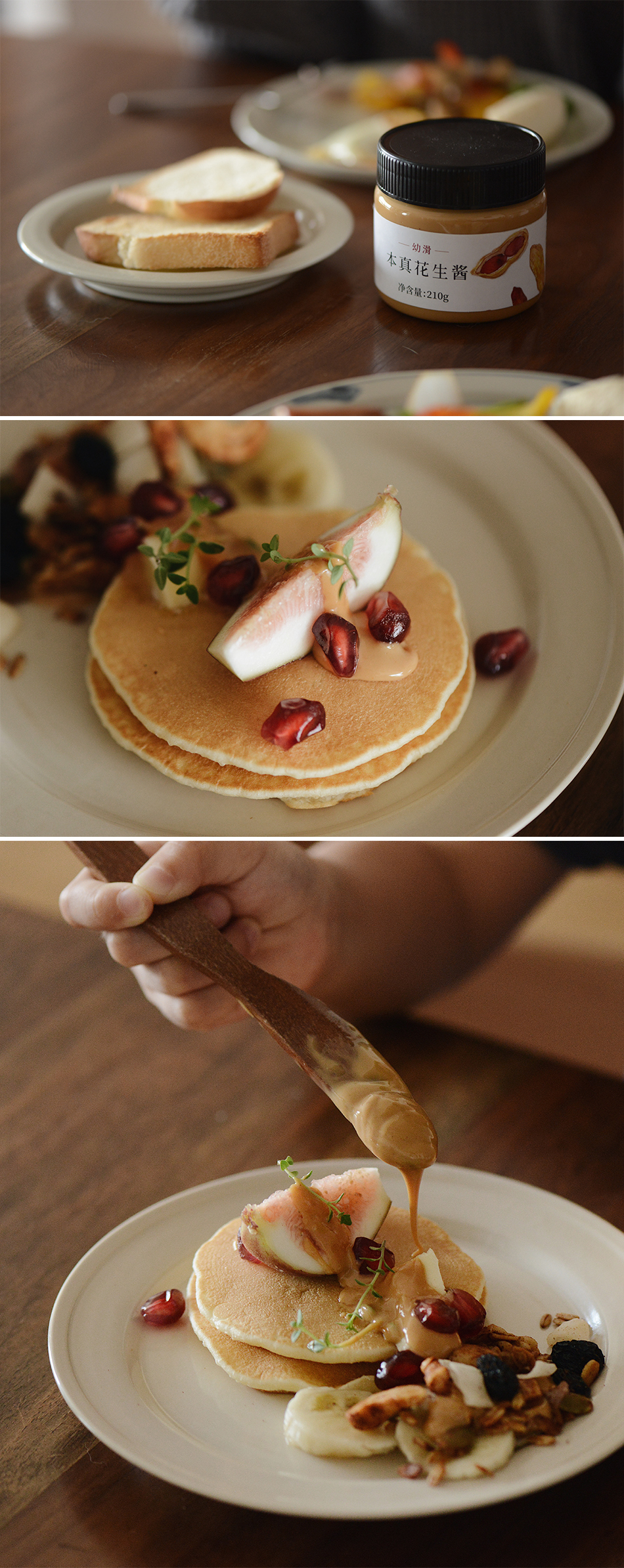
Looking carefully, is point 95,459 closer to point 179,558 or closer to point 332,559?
point 179,558

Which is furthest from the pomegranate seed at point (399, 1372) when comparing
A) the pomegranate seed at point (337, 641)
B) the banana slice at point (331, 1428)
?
the pomegranate seed at point (337, 641)

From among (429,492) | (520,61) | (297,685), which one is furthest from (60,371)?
(520,61)

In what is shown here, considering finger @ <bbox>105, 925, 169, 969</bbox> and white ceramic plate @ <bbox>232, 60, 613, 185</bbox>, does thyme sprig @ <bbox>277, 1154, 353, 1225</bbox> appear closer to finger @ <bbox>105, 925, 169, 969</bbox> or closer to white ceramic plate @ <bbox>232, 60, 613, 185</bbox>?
finger @ <bbox>105, 925, 169, 969</bbox>

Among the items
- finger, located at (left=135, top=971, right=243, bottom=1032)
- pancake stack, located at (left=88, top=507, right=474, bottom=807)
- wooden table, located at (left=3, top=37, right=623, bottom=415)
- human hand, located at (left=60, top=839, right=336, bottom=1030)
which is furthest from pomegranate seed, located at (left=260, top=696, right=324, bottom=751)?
finger, located at (left=135, top=971, right=243, bottom=1032)

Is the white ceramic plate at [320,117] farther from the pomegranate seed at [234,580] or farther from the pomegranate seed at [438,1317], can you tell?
the pomegranate seed at [438,1317]

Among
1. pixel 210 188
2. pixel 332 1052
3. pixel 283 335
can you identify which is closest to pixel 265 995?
pixel 332 1052

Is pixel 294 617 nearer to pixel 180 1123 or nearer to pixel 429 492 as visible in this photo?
pixel 429 492
